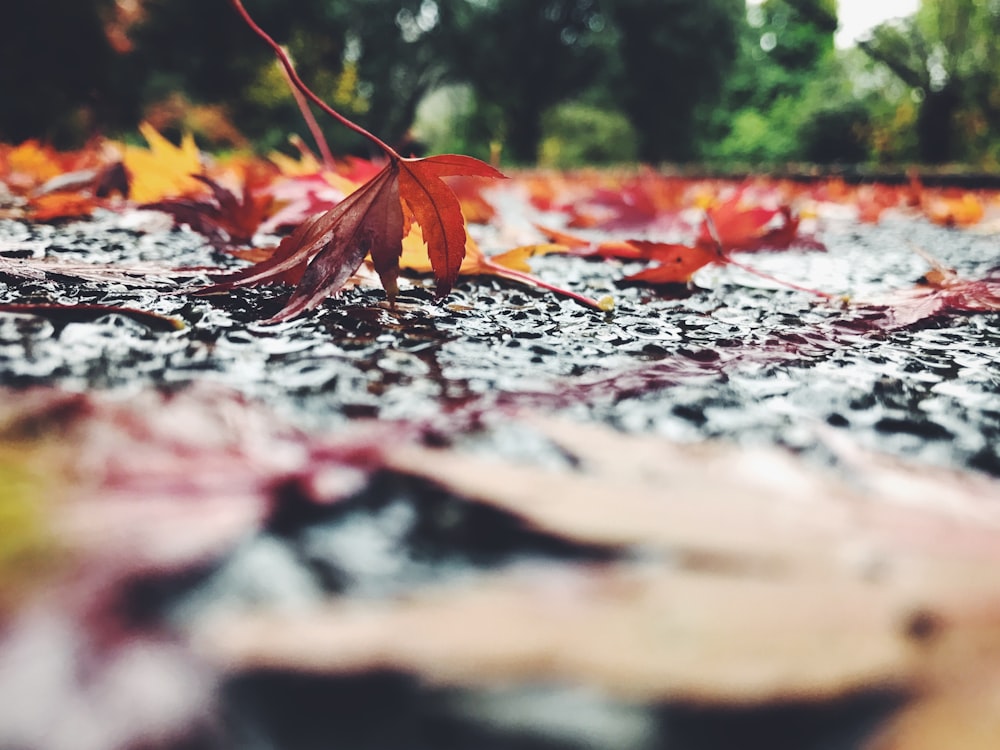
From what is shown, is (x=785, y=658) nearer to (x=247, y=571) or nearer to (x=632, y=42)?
(x=247, y=571)

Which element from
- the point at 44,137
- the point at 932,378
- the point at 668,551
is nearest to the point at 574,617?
the point at 668,551

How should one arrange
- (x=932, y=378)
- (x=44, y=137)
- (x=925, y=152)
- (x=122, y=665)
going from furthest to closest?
1. (x=925, y=152)
2. (x=44, y=137)
3. (x=932, y=378)
4. (x=122, y=665)

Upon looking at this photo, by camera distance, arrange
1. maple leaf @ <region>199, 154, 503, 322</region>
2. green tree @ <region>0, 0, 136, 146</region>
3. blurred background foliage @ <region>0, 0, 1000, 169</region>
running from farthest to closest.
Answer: blurred background foliage @ <region>0, 0, 1000, 169</region>
green tree @ <region>0, 0, 136, 146</region>
maple leaf @ <region>199, 154, 503, 322</region>

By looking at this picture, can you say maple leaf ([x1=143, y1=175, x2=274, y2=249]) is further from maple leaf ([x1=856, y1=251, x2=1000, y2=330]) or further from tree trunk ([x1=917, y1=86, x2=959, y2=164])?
tree trunk ([x1=917, y1=86, x2=959, y2=164])

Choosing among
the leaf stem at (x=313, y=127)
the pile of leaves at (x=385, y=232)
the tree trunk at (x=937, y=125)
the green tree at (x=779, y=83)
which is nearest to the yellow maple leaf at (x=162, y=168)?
the pile of leaves at (x=385, y=232)

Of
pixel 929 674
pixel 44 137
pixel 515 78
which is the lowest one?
pixel 929 674

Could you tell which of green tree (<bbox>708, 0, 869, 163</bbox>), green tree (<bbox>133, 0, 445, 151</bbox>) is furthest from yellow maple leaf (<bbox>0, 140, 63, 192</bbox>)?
green tree (<bbox>708, 0, 869, 163</bbox>)

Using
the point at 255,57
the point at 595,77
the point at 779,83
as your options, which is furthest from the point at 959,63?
the point at 255,57
